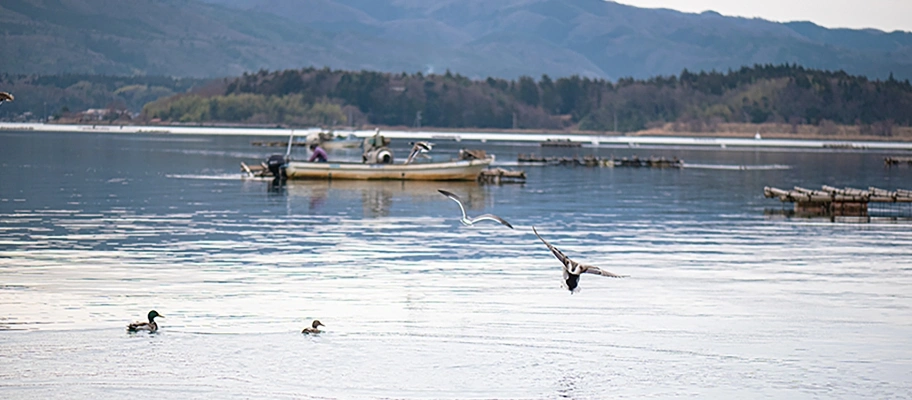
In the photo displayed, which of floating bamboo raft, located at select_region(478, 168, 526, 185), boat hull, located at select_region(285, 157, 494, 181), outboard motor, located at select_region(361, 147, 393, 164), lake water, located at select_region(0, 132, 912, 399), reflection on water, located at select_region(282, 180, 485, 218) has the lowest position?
lake water, located at select_region(0, 132, 912, 399)

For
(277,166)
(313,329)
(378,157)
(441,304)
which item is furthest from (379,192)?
(313,329)

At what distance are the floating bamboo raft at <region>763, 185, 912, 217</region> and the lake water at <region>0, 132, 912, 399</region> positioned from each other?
3998 mm

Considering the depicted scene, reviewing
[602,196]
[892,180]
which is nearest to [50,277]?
[602,196]

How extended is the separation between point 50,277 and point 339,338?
31.5 feet

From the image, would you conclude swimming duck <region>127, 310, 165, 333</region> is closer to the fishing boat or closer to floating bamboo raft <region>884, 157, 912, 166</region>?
the fishing boat

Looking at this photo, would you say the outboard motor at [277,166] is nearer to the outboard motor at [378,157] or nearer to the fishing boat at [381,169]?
the fishing boat at [381,169]

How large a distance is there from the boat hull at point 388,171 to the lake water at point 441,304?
19.4 m

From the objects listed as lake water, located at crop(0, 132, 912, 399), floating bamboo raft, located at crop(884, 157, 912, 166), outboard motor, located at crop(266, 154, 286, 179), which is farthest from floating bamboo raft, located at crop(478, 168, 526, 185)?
floating bamboo raft, located at crop(884, 157, 912, 166)

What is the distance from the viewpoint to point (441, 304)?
28.0 meters

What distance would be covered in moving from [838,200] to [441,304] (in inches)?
1248

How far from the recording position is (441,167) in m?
73.8

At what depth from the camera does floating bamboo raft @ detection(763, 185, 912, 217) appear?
5475 centimetres

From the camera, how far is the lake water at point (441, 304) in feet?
70.4

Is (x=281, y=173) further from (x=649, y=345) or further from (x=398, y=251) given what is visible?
(x=649, y=345)
